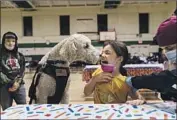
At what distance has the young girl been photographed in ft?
4.89

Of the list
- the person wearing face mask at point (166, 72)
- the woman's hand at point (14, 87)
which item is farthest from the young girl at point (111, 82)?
the woman's hand at point (14, 87)

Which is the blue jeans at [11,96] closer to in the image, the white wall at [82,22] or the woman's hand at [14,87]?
the woman's hand at [14,87]

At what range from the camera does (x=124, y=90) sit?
1.48m

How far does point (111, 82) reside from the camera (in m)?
1.52

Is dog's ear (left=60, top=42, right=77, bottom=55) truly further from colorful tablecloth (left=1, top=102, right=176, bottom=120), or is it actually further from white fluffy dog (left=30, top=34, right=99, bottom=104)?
colorful tablecloth (left=1, top=102, right=176, bottom=120)

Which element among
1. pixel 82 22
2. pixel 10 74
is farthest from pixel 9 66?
pixel 82 22

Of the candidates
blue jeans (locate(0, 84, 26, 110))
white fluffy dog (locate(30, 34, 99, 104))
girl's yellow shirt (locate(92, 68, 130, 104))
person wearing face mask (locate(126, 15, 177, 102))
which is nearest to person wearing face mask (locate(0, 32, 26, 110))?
blue jeans (locate(0, 84, 26, 110))

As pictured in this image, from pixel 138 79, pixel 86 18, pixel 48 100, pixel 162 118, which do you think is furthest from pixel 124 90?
pixel 86 18

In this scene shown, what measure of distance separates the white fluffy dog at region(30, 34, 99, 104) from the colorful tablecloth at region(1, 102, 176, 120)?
2.40ft

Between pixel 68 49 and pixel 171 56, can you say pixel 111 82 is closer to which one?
pixel 68 49

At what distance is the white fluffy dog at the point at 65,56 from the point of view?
175cm

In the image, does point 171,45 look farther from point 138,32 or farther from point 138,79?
point 138,32

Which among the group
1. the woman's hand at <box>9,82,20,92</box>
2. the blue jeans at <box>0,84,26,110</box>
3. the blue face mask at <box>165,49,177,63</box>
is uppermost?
the blue face mask at <box>165,49,177,63</box>

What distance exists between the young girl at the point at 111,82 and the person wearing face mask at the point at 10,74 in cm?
138
